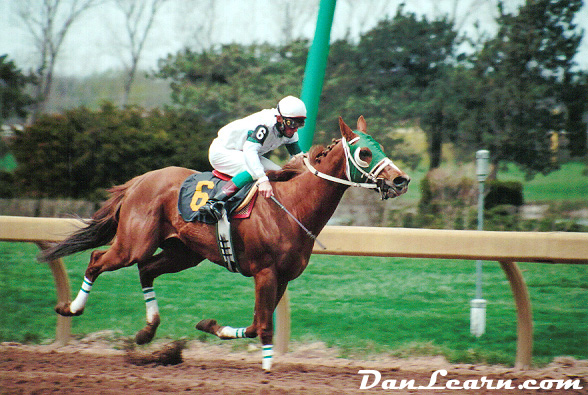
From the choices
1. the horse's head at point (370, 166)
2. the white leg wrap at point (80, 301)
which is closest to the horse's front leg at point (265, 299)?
the horse's head at point (370, 166)

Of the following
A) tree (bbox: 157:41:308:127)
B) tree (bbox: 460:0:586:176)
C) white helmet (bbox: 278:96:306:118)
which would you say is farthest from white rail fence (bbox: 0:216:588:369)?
tree (bbox: 157:41:308:127)

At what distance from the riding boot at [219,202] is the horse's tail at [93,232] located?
2.86ft

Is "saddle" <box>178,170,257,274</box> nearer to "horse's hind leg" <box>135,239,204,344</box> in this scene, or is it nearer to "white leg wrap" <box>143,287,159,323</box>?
"horse's hind leg" <box>135,239,204,344</box>

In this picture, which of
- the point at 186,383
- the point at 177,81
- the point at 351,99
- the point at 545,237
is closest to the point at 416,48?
the point at 351,99

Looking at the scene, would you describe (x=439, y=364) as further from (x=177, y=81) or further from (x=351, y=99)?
(x=177, y=81)

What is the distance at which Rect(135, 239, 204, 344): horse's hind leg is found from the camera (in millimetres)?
4695

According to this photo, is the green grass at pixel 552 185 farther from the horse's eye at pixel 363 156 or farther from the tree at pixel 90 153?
the horse's eye at pixel 363 156

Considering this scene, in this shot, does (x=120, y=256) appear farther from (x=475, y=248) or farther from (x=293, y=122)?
(x=475, y=248)

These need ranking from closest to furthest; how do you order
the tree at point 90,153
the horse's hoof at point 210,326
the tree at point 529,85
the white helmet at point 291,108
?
the white helmet at point 291,108 → the horse's hoof at point 210,326 → the tree at point 529,85 → the tree at point 90,153

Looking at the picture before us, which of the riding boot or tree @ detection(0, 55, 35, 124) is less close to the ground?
tree @ detection(0, 55, 35, 124)

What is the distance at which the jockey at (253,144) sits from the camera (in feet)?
13.5

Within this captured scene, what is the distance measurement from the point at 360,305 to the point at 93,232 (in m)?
2.75

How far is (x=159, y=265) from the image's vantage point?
4.84 m

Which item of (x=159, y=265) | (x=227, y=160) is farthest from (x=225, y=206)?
(x=159, y=265)
